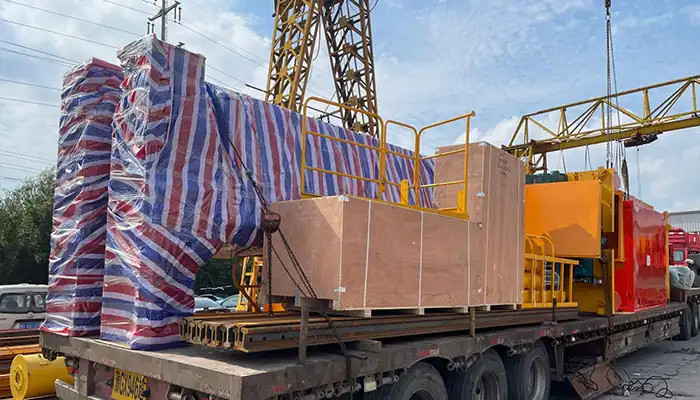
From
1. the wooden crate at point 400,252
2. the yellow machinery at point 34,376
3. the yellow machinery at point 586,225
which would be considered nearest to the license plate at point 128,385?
the wooden crate at point 400,252

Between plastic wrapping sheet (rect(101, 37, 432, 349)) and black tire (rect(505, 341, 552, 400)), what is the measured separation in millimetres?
3669

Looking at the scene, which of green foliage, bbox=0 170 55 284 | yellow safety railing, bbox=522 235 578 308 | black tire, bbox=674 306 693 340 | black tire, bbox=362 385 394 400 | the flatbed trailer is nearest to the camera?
the flatbed trailer

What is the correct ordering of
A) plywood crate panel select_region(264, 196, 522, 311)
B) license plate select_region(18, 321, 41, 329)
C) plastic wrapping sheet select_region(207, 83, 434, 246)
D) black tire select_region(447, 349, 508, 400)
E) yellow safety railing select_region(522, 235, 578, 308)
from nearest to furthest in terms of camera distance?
1. plywood crate panel select_region(264, 196, 522, 311)
2. plastic wrapping sheet select_region(207, 83, 434, 246)
3. black tire select_region(447, 349, 508, 400)
4. yellow safety railing select_region(522, 235, 578, 308)
5. license plate select_region(18, 321, 41, 329)

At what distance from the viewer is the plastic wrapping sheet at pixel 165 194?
15.3 feet

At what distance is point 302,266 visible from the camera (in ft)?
15.7

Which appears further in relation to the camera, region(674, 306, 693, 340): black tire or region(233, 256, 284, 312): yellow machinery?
region(674, 306, 693, 340): black tire

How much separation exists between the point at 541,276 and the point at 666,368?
18.9ft

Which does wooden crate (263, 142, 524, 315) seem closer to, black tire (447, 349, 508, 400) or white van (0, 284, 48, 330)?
black tire (447, 349, 508, 400)

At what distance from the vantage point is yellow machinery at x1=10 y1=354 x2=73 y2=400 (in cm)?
596

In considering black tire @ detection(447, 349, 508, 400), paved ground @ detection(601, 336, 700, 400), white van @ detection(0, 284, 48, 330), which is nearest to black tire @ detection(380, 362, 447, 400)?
black tire @ detection(447, 349, 508, 400)

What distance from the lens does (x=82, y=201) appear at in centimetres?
536

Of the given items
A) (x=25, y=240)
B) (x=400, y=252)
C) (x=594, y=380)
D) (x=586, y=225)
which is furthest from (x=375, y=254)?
(x=25, y=240)

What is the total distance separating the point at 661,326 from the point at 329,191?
8.72 metres

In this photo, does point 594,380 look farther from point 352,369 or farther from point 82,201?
point 82,201
